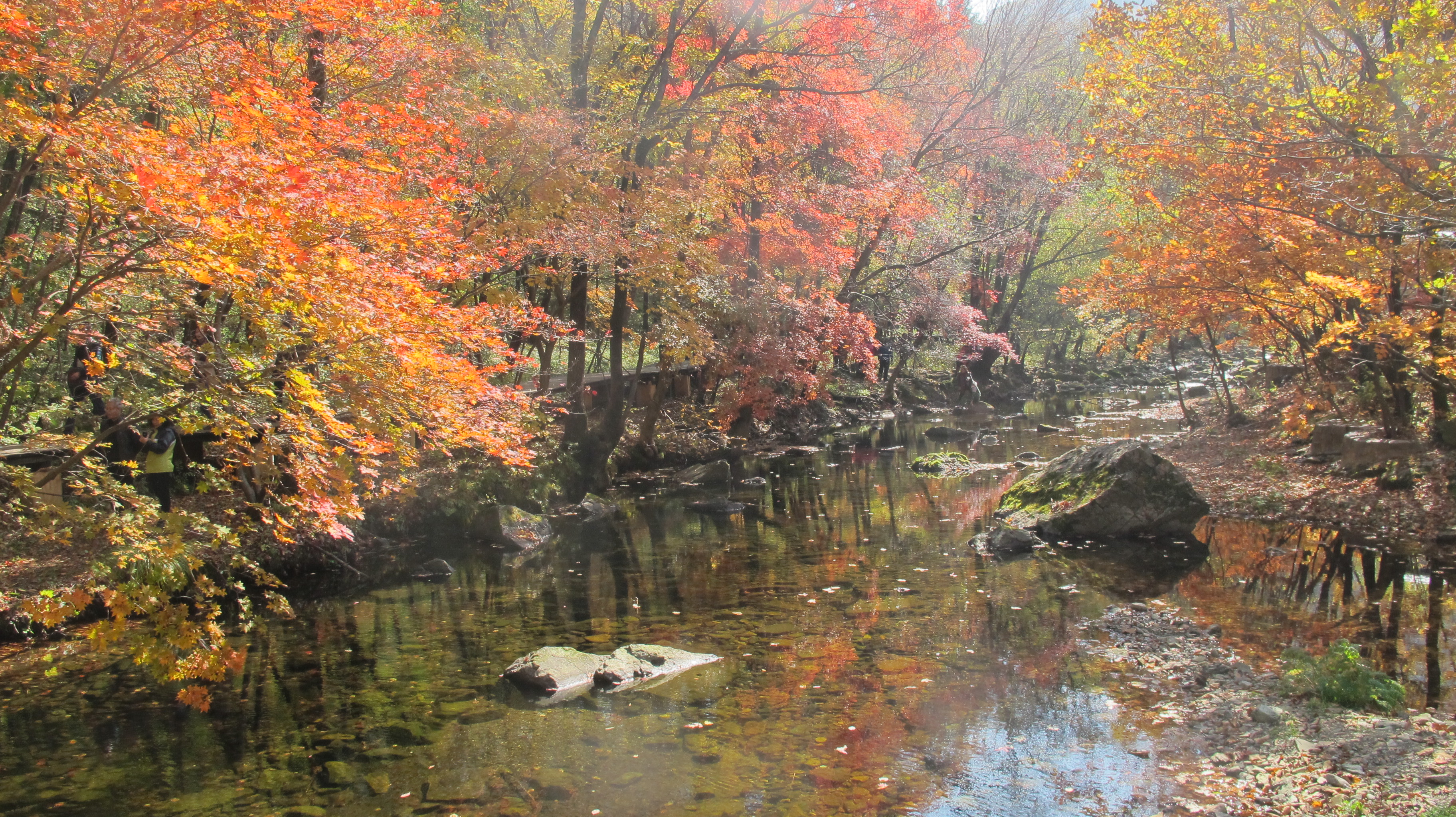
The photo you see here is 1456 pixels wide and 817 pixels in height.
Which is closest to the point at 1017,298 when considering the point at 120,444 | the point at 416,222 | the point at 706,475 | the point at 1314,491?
the point at 706,475

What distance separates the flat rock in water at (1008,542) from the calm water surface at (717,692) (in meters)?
0.41

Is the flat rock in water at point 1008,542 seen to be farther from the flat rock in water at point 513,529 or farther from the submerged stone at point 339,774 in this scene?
the submerged stone at point 339,774

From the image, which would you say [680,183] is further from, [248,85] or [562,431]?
[248,85]

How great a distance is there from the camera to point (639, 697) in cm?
721

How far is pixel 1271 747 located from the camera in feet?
18.7

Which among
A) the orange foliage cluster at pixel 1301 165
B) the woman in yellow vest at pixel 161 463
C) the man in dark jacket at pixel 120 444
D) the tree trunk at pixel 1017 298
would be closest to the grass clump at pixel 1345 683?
the orange foliage cluster at pixel 1301 165

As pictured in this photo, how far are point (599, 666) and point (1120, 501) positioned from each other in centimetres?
799

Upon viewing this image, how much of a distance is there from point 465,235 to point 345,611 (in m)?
5.99

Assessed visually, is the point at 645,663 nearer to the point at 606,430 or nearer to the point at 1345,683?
the point at 1345,683

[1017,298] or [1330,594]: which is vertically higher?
[1017,298]

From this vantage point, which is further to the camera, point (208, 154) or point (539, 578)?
point (539, 578)

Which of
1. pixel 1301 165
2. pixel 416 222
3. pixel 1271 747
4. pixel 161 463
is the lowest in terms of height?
Result: pixel 1271 747

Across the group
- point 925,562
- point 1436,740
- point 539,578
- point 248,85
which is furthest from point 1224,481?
point 248,85

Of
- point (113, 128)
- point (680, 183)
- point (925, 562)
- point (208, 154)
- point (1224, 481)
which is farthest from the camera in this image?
point (680, 183)
